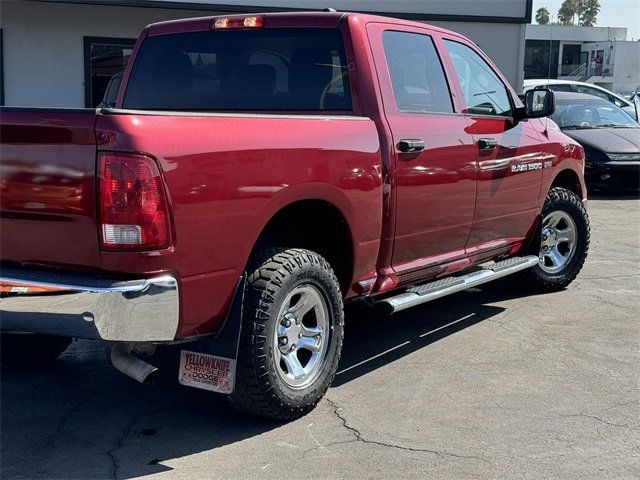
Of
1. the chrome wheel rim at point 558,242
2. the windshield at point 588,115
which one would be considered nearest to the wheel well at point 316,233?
the chrome wheel rim at point 558,242

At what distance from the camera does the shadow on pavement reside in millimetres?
3719

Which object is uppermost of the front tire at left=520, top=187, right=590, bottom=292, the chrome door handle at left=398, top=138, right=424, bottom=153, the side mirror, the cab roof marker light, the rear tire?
the cab roof marker light

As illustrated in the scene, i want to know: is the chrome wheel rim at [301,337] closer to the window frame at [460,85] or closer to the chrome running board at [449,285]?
the chrome running board at [449,285]

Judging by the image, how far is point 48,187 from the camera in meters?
3.44

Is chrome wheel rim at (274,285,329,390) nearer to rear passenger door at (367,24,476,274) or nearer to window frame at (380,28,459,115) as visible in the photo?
rear passenger door at (367,24,476,274)

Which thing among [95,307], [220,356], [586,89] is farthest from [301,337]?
[586,89]

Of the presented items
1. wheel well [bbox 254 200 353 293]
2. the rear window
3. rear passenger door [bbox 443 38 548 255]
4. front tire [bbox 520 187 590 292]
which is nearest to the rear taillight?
wheel well [bbox 254 200 353 293]

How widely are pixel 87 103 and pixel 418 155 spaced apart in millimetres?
9702

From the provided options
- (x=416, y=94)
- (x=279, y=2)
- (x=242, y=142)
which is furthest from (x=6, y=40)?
(x=242, y=142)

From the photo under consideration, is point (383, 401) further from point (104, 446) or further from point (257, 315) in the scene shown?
point (104, 446)

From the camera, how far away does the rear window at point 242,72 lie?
15.9ft

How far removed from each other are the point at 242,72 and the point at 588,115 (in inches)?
411

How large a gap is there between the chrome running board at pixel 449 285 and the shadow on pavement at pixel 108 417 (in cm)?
49

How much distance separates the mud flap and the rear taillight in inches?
22.8
